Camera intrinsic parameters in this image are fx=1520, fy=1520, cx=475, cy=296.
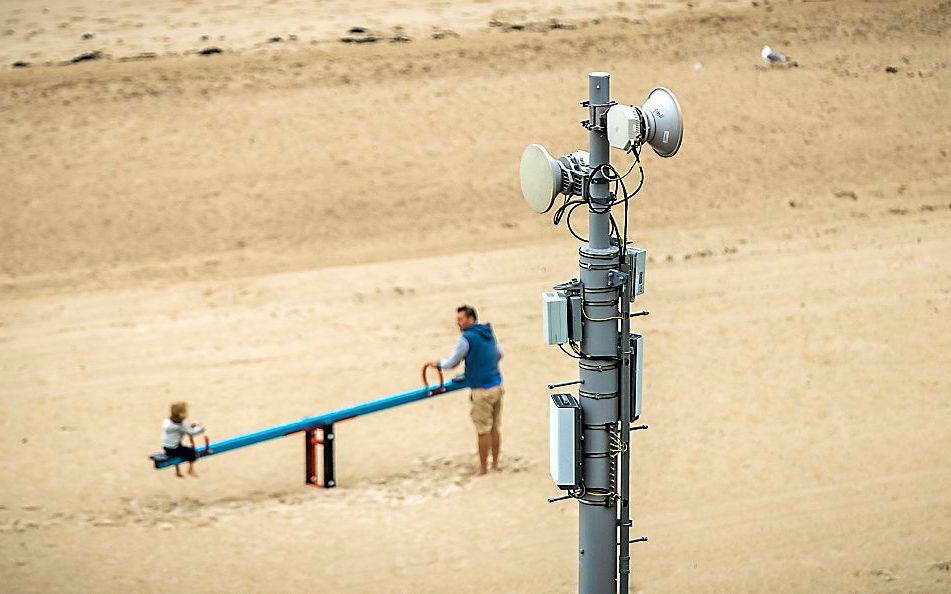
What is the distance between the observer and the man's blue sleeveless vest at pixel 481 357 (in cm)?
1385

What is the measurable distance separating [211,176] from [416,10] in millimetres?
7242

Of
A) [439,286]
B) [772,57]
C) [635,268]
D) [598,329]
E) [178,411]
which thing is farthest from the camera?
[772,57]

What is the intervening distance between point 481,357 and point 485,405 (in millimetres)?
464

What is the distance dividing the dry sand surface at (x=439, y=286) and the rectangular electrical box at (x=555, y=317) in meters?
3.94

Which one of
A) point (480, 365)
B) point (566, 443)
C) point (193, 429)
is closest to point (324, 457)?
point (193, 429)

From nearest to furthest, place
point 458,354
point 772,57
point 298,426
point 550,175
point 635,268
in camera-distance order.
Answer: point 550,175
point 635,268
point 298,426
point 458,354
point 772,57

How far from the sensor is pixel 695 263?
835 inches

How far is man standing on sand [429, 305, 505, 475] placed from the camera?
13844 millimetres

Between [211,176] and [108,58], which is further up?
[108,58]

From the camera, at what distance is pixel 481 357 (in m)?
13.9

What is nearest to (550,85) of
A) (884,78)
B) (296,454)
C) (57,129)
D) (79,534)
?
(884,78)

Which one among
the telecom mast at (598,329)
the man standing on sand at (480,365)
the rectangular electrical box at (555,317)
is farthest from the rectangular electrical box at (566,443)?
the man standing on sand at (480,365)

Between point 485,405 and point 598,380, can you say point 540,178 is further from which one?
point 485,405

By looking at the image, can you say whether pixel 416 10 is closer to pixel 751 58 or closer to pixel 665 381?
pixel 751 58
